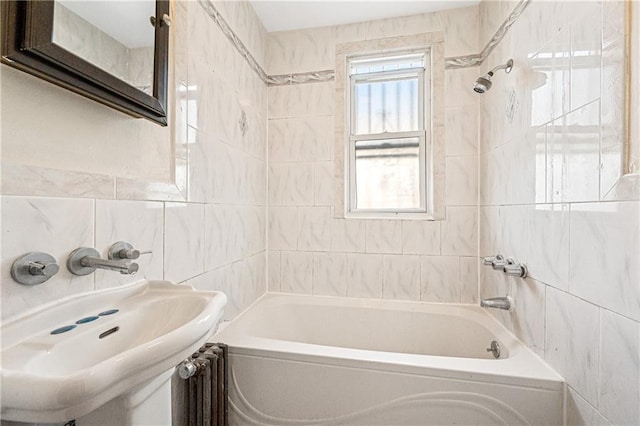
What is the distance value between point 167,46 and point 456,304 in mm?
2212

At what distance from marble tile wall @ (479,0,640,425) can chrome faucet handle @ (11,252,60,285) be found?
1.54 m

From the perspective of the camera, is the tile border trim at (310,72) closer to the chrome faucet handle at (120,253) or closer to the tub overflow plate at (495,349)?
the chrome faucet handle at (120,253)

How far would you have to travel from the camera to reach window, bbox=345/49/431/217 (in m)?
2.16

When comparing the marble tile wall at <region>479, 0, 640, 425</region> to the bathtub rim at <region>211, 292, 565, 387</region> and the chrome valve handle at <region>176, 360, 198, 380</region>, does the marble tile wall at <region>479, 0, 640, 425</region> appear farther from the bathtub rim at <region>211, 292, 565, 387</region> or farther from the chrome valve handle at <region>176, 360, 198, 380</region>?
the chrome valve handle at <region>176, 360, 198, 380</region>

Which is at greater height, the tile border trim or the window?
the tile border trim

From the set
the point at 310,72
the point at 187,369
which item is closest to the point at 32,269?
the point at 187,369

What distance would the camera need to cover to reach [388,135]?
7.29ft

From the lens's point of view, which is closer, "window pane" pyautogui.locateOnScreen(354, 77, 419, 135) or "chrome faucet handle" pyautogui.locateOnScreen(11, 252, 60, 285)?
"chrome faucet handle" pyautogui.locateOnScreen(11, 252, 60, 285)

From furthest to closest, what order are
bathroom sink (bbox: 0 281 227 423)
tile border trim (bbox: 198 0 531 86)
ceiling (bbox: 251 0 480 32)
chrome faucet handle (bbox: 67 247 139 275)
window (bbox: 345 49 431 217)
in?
window (bbox: 345 49 431 217), ceiling (bbox: 251 0 480 32), tile border trim (bbox: 198 0 531 86), chrome faucet handle (bbox: 67 247 139 275), bathroom sink (bbox: 0 281 227 423)

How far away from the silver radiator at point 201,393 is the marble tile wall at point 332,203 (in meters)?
1.06

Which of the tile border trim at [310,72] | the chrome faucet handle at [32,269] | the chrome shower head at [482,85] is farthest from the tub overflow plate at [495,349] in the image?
the chrome faucet handle at [32,269]

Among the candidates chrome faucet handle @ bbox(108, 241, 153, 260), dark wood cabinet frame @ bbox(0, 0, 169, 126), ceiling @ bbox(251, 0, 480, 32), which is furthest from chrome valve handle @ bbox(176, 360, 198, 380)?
ceiling @ bbox(251, 0, 480, 32)

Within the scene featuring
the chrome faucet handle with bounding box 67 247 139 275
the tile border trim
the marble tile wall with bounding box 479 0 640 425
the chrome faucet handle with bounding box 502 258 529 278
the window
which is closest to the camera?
the chrome faucet handle with bounding box 67 247 139 275

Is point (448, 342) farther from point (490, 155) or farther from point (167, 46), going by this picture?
point (167, 46)
